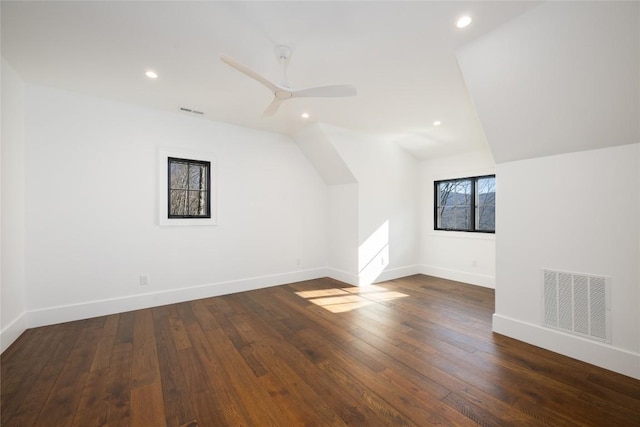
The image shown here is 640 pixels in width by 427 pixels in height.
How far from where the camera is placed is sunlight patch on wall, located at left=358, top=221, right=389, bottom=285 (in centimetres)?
455

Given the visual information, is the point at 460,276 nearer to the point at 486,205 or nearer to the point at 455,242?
the point at 455,242

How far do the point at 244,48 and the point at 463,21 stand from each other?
1.77m

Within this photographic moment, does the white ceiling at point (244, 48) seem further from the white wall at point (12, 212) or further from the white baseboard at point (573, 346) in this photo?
the white baseboard at point (573, 346)

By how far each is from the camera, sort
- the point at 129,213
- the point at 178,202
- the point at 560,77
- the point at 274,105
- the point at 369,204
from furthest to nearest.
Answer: the point at 369,204
the point at 178,202
the point at 129,213
the point at 274,105
the point at 560,77

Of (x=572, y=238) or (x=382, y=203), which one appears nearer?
(x=572, y=238)

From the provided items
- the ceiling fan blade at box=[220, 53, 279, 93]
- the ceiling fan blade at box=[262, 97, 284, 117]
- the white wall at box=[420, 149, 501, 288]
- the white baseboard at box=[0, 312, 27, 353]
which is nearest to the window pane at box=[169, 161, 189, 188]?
the ceiling fan blade at box=[262, 97, 284, 117]

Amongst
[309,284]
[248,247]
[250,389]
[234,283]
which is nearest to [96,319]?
[234,283]

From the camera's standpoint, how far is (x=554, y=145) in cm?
232

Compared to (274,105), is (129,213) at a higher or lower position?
lower

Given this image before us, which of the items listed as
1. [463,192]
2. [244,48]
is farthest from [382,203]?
[244,48]

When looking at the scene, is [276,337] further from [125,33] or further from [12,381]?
[125,33]

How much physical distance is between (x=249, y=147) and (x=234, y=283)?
2264 millimetres

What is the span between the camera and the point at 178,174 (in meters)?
3.79

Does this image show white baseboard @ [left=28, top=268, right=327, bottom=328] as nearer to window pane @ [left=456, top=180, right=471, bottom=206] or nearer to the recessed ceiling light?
window pane @ [left=456, top=180, right=471, bottom=206]
